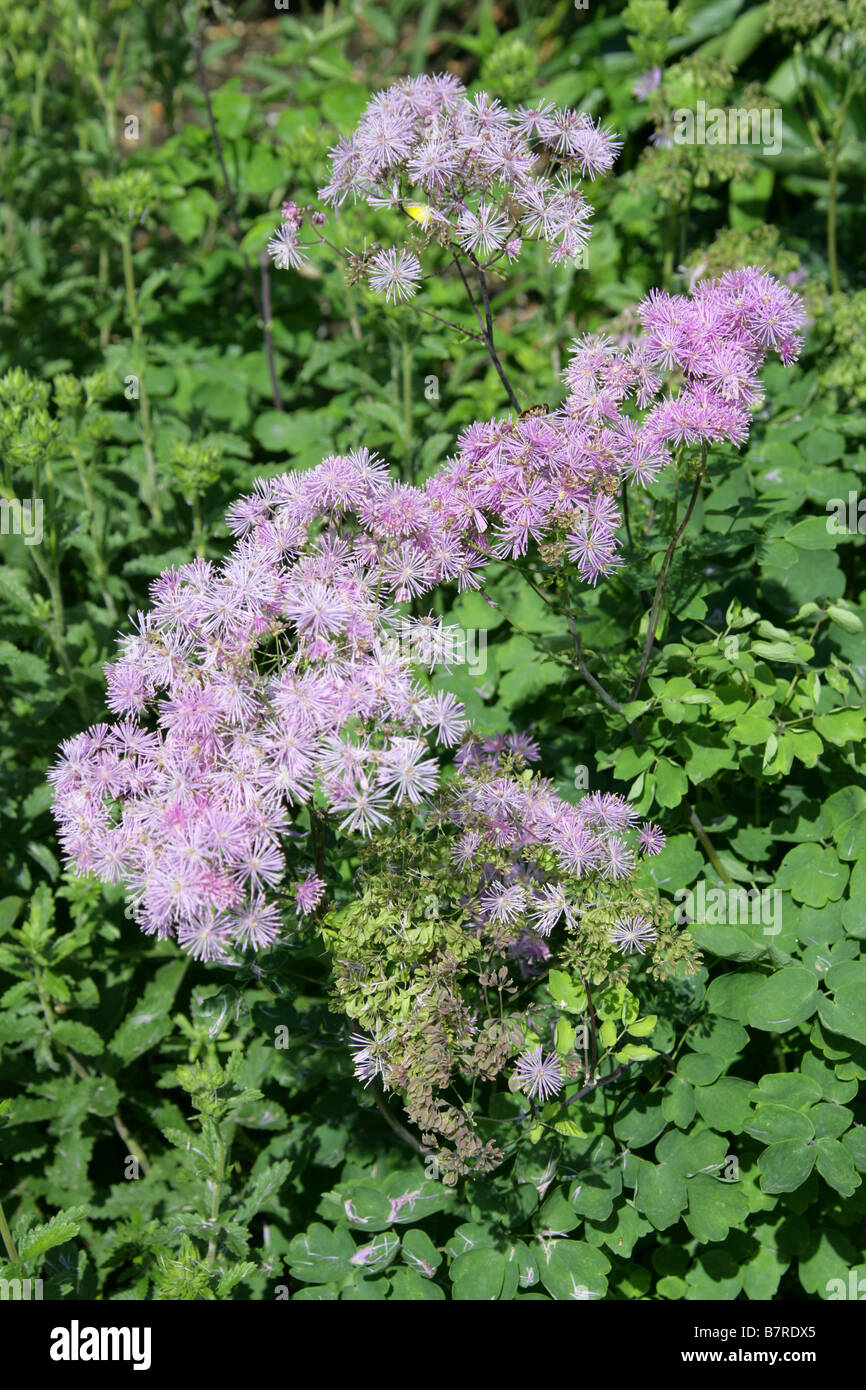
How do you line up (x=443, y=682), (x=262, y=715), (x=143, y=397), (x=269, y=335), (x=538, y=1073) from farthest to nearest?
(x=269, y=335), (x=143, y=397), (x=443, y=682), (x=538, y=1073), (x=262, y=715)

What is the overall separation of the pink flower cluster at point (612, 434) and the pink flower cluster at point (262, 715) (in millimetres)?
126

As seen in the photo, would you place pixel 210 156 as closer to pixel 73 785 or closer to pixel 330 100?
pixel 330 100

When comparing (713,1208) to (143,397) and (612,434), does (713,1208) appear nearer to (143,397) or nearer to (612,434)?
(612,434)

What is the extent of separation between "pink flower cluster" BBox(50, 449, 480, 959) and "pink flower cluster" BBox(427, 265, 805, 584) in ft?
0.41

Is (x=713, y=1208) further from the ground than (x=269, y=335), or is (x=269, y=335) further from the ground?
(x=269, y=335)

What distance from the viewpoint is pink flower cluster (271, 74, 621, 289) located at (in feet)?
7.97

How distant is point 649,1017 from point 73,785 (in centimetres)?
118

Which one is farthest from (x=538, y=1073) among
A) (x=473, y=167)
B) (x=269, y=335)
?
(x=269, y=335)

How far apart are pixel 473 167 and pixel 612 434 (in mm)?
641

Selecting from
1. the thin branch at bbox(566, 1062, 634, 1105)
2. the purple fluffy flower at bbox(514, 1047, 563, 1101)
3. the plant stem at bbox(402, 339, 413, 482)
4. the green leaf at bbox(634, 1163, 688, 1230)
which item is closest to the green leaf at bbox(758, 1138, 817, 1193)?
the green leaf at bbox(634, 1163, 688, 1230)

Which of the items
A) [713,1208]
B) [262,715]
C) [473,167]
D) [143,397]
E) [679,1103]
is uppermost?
[473,167]

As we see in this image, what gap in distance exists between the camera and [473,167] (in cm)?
244

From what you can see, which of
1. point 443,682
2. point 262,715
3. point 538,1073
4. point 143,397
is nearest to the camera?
point 262,715

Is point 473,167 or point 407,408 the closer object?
point 473,167
